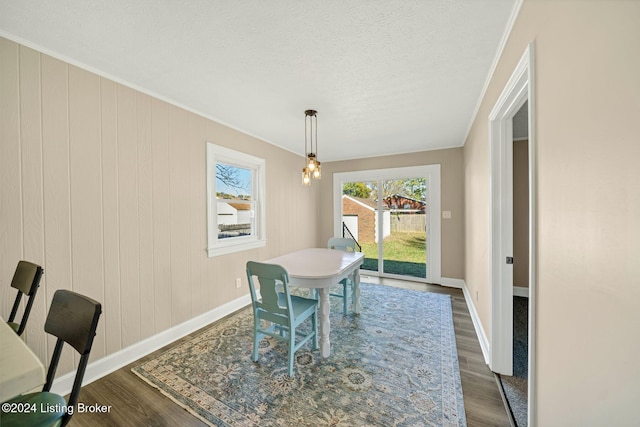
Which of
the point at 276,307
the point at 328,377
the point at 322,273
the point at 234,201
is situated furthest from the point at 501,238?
the point at 234,201

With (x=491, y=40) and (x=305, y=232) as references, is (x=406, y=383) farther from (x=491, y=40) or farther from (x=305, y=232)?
(x=305, y=232)

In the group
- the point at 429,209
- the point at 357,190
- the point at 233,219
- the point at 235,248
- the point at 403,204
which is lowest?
the point at 235,248

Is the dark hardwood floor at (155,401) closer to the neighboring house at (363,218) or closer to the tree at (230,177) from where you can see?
the tree at (230,177)

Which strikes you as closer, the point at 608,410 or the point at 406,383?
the point at 608,410

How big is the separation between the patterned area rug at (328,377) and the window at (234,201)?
1.04 metres

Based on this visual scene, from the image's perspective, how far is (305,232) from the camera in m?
4.65

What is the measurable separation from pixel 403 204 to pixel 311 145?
2.05m

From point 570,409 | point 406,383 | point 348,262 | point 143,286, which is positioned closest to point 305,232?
point 348,262

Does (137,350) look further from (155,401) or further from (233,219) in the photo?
(233,219)

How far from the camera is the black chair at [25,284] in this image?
128 centimetres

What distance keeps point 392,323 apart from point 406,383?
0.91 metres

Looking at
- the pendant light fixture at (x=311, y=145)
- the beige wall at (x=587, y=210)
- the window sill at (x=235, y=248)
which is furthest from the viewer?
the window sill at (x=235, y=248)

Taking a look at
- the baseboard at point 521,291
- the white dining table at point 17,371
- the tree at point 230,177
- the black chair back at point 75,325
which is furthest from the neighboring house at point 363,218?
the white dining table at point 17,371

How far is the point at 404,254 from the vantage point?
14.6 feet
